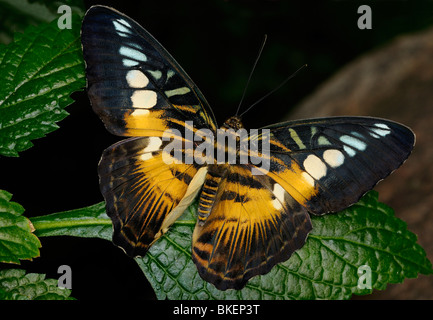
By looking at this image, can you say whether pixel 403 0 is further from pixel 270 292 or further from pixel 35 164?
pixel 35 164

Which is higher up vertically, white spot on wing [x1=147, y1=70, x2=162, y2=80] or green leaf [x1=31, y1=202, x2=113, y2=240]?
white spot on wing [x1=147, y1=70, x2=162, y2=80]

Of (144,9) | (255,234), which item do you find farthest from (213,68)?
(255,234)

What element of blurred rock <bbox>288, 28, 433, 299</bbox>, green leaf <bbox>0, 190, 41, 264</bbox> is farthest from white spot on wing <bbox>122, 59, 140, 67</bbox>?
blurred rock <bbox>288, 28, 433, 299</bbox>

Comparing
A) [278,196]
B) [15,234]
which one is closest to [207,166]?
A: [278,196]

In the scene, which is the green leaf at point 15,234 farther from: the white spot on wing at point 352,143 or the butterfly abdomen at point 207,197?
the white spot on wing at point 352,143

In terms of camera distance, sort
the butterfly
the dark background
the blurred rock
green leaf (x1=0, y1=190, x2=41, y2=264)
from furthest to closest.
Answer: the blurred rock, the dark background, the butterfly, green leaf (x1=0, y1=190, x2=41, y2=264)

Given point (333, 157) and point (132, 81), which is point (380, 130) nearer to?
point (333, 157)

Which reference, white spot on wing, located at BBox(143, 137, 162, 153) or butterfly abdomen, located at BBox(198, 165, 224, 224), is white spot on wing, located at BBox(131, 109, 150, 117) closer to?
white spot on wing, located at BBox(143, 137, 162, 153)

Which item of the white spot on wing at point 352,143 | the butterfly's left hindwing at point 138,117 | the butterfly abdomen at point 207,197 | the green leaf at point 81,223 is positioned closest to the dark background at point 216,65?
the green leaf at point 81,223
